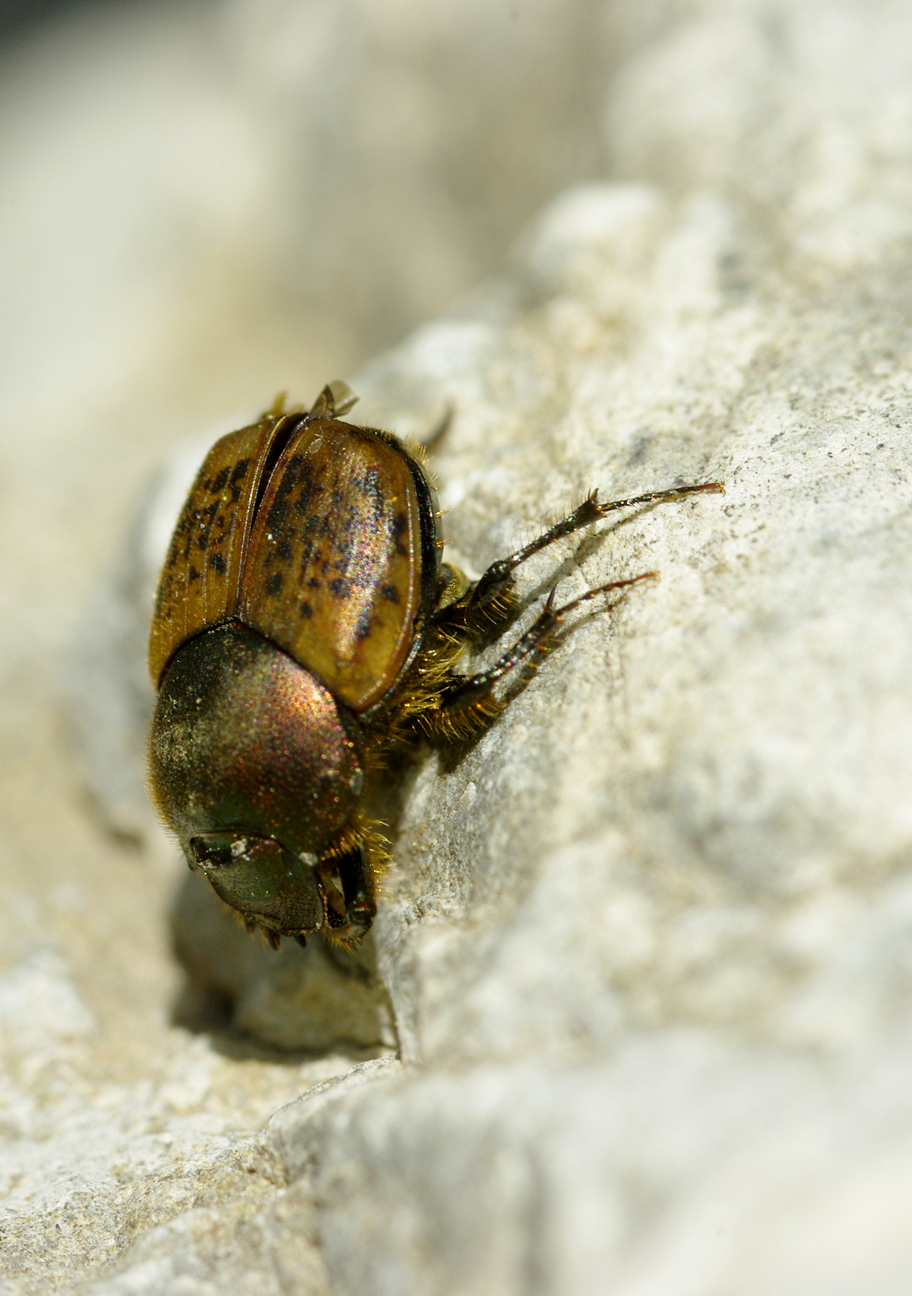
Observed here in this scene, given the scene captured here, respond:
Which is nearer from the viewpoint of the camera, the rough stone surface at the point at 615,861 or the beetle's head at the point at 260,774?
the rough stone surface at the point at 615,861

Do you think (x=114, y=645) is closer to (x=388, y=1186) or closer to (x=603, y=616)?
(x=603, y=616)

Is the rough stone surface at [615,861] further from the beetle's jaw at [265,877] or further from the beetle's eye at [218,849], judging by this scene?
the beetle's eye at [218,849]

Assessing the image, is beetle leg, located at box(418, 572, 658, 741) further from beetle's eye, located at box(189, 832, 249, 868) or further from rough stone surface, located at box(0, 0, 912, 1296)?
beetle's eye, located at box(189, 832, 249, 868)

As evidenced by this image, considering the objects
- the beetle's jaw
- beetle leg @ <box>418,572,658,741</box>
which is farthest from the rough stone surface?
the beetle's jaw

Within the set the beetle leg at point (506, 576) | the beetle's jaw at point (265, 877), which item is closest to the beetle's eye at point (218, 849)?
the beetle's jaw at point (265, 877)

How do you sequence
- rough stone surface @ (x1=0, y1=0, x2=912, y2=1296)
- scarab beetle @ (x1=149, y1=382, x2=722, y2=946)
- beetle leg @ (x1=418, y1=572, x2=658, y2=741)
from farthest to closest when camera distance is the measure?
scarab beetle @ (x1=149, y1=382, x2=722, y2=946)
beetle leg @ (x1=418, y1=572, x2=658, y2=741)
rough stone surface @ (x1=0, y1=0, x2=912, y2=1296)

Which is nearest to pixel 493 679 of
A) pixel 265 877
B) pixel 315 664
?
pixel 315 664
